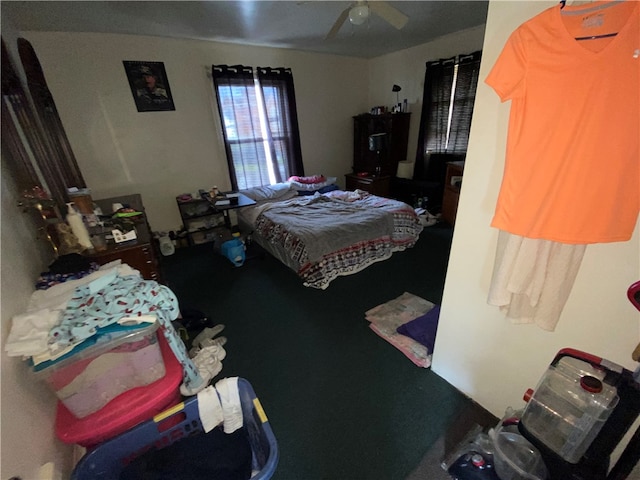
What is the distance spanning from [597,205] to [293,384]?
160 cm

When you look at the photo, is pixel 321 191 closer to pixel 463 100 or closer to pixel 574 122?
pixel 463 100

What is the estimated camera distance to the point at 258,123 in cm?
390

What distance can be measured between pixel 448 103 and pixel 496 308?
11.7 feet

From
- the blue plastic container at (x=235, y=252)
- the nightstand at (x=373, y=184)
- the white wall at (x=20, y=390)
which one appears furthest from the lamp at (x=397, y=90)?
the white wall at (x=20, y=390)

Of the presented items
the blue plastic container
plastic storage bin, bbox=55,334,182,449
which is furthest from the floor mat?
the blue plastic container

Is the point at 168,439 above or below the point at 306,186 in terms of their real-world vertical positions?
below

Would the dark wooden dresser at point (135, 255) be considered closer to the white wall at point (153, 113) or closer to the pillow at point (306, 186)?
the white wall at point (153, 113)

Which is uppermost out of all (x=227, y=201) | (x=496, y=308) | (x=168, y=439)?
(x=227, y=201)

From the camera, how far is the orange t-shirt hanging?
0.72 metres

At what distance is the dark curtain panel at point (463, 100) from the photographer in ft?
11.3

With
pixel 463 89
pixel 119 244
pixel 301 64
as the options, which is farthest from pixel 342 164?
pixel 119 244

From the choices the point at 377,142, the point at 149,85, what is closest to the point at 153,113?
the point at 149,85

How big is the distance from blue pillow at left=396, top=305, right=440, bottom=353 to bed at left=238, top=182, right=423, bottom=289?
849 millimetres

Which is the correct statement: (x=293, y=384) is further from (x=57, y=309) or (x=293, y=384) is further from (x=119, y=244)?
(x=119, y=244)
